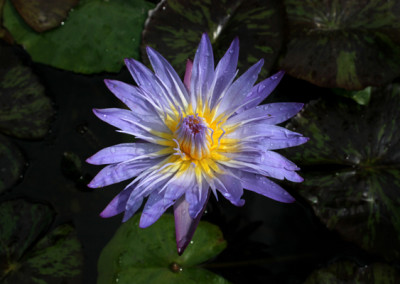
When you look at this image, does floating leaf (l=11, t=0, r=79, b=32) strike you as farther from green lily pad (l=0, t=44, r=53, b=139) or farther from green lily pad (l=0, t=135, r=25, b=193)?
green lily pad (l=0, t=135, r=25, b=193)

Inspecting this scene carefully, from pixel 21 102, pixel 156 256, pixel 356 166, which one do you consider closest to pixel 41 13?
pixel 21 102

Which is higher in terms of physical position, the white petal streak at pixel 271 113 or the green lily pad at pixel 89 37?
the green lily pad at pixel 89 37

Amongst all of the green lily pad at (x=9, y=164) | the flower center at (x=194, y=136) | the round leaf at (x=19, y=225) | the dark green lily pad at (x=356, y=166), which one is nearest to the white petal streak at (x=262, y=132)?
the flower center at (x=194, y=136)

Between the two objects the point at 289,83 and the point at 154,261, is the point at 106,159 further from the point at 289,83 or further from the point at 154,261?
the point at 289,83

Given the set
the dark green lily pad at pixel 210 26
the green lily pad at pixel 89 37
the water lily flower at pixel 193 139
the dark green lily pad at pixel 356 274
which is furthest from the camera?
the green lily pad at pixel 89 37

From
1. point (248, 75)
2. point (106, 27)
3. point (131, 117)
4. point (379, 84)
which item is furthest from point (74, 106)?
point (379, 84)

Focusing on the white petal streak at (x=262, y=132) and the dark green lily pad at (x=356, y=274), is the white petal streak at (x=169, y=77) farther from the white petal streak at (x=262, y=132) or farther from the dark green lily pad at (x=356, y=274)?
the dark green lily pad at (x=356, y=274)
